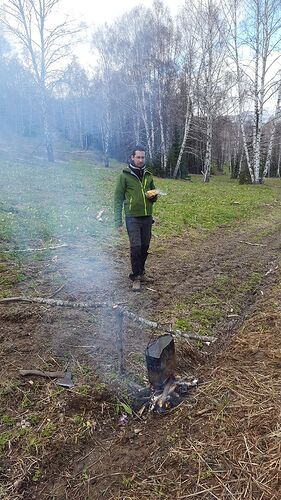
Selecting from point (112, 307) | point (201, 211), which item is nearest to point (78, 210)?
point (201, 211)

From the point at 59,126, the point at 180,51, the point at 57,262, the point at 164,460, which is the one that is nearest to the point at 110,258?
the point at 57,262

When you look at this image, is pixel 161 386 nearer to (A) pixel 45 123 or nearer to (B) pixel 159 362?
(B) pixel 159 362

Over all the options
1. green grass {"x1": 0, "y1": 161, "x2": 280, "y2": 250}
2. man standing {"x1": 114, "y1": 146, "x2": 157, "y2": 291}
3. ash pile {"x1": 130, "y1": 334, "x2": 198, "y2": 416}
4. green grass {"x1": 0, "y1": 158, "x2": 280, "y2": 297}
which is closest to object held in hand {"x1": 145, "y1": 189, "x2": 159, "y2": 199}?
man standing {"x1": 114, "y1": 146, "x2": 157, "y2": 291}

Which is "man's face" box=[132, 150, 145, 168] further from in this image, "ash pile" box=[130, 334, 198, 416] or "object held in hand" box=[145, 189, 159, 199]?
"ash pile" box=[130, 334, 198, 416]

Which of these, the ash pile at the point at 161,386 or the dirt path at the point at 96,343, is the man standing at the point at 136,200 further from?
the ash pile at the point at 161,386

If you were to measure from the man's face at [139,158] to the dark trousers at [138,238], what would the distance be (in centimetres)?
69

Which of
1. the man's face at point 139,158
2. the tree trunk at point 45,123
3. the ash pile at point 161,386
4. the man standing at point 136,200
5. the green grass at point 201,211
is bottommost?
the ash pile at point 161,386

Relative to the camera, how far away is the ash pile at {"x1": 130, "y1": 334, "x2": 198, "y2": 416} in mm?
2633

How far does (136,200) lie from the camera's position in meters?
4.57

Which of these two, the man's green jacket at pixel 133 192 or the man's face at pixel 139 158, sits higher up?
the man's face at pixel 139 158

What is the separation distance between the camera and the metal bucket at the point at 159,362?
2688mm

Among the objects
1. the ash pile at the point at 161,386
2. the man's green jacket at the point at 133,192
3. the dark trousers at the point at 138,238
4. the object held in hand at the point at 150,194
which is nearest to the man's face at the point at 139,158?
the man's green jacket at the point at 133,192

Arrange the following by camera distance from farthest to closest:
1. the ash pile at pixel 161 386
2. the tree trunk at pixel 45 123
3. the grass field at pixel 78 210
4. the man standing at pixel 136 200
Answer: the tree trunk at pixel 45 123 < the grass field at pixel 78 210 < the man standing at pixel 136 200 < the ash pile at pixel 161 386

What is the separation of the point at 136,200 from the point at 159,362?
2.41 metres
